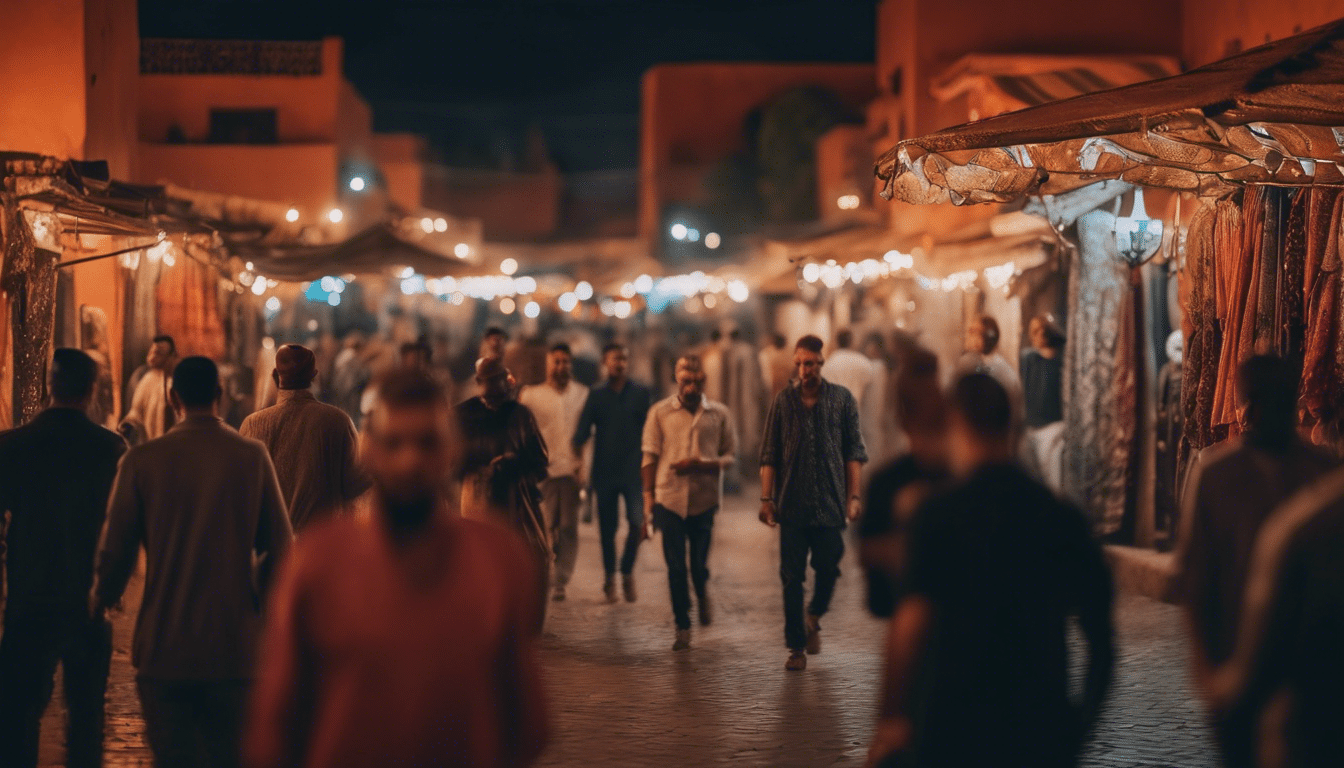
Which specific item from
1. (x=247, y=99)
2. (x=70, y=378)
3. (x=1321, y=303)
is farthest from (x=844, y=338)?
(x=247, y=99)

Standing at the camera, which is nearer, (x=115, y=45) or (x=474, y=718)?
(x=474, y=718)

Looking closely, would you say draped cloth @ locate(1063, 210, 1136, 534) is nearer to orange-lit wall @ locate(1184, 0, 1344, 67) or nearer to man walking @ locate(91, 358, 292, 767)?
orange-lit wall @ locate(1184, 0, 1344, 67)

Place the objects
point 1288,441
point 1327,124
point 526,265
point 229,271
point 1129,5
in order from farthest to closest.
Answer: point 526,265 → point 1129,5 → point 229,271 → point 1327,124 → point 1288,441

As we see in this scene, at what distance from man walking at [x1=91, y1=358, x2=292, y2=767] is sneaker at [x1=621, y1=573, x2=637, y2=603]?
712 centimetres

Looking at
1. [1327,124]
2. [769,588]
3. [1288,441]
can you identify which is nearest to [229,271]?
[769,588]

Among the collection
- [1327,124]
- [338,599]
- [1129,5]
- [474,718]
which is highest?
[1129,5]

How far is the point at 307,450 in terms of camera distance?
703 cm

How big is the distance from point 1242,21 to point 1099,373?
4769 millimetres

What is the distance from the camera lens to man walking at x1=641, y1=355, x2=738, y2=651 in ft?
33.7

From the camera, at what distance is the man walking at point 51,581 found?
5.59 meters

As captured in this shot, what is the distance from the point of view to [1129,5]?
66.9 ft

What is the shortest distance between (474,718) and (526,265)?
29483mm

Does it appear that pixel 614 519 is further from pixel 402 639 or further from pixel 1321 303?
pixel 402 639

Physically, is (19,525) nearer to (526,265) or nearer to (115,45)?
(115,45)
